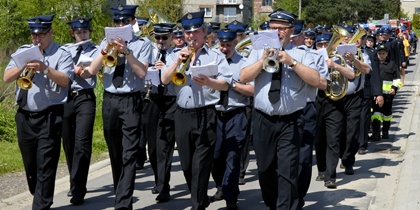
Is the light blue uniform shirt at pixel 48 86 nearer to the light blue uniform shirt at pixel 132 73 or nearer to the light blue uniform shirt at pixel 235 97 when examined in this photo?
the light blue uniform shirt at pixel 132 73

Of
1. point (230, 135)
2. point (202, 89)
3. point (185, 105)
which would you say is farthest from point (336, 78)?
point (185, 105)

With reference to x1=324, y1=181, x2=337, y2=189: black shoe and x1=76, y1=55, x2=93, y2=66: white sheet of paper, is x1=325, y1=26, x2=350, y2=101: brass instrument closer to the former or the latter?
x1=324, y1=181, x2=337, y2=189: black shoe

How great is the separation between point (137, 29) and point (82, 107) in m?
1.95

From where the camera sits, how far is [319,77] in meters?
7.36

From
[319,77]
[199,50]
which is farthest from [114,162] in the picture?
[319,77]

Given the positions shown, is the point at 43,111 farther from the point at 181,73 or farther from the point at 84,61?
the point at 181,73

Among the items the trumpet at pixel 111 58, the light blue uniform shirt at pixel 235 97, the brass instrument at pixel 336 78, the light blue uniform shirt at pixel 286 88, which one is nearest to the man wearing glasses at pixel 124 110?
the trumpet at pixel 111 58

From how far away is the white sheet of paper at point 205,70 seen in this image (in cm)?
750

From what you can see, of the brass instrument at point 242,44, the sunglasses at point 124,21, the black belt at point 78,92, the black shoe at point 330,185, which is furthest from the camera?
the brass instrument at point 242,44

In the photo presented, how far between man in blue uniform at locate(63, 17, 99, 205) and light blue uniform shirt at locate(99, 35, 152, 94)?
1.44ft

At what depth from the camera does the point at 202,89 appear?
7.96 meters

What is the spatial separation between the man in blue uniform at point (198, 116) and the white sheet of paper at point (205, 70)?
228 millimetres

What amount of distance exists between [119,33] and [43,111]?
115 cm

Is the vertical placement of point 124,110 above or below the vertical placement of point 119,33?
below
